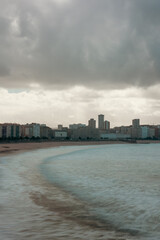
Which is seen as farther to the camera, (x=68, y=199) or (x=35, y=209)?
(x=68, y=199)

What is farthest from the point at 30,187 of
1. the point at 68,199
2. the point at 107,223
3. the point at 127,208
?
the point at 107,223

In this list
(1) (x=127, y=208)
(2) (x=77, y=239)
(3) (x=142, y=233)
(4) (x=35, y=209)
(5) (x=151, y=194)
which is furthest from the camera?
(5) (x=151, y=194)

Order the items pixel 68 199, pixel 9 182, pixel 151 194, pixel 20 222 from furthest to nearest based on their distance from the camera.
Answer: pixel 9 182 < pixel 151 194 < pixel 68 199 < pixel 20 222

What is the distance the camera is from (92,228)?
9.41m

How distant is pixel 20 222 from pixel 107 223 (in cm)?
347

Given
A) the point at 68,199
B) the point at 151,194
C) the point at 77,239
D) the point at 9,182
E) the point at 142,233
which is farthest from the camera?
the point at 9,182

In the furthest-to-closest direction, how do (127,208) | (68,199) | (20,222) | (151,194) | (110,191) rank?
(110,191) < (151,194) < (68,199) < (127,208) < (20,222)

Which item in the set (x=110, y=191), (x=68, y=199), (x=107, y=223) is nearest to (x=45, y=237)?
(x=107, y=223)

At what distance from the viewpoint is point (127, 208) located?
1296 centimetres

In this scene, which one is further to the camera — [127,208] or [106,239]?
[127,208]

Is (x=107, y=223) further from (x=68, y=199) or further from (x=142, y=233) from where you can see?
(x=68, y=199)

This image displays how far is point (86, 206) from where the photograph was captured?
1328cm

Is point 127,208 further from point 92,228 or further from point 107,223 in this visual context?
point 92,228

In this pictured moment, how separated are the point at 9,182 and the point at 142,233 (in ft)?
44.0
